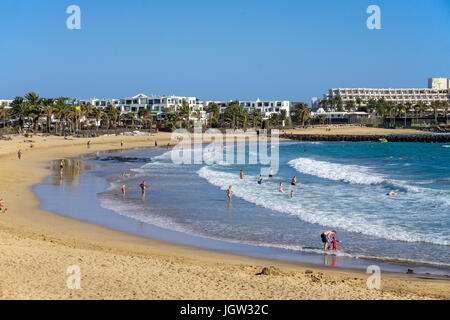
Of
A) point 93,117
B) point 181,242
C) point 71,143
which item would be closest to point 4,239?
point 181,242

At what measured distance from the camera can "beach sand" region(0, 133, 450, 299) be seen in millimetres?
9922

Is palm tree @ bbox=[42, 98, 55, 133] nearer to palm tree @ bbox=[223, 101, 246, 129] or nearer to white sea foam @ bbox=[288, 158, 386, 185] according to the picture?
white sea foam @ bbox=[288, 158, 386, 185]

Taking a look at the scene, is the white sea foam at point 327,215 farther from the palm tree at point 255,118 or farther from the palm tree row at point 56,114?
the palm tree at point 255,118

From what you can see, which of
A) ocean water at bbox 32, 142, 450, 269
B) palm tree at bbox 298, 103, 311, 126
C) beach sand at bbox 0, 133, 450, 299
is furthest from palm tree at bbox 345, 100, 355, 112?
beach sand at bbox 0, 133, 450, 299

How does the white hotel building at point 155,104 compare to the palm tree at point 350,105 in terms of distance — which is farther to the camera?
the palm tree at point 350,105

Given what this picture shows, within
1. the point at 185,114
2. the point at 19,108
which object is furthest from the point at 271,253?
the point at 185,114

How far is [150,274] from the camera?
449 inches

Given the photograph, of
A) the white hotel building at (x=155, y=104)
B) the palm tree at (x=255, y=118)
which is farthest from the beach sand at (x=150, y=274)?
the palm tree at (x=255, y=118)

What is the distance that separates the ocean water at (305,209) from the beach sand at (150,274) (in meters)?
2.42

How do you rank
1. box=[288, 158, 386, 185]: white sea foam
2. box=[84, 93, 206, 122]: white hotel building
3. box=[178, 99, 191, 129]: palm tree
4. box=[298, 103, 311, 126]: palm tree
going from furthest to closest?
box=[298, 103, 311, 126]: palm tree, box=[84, 93, 206, 122]: white hotel building, box=[178, 99, 191, 129]: palm tree, box=[288, 158, 386, 185]: white sea foam

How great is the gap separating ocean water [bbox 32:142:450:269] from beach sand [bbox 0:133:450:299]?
2.42 meters

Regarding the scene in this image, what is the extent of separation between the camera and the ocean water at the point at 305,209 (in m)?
16.8

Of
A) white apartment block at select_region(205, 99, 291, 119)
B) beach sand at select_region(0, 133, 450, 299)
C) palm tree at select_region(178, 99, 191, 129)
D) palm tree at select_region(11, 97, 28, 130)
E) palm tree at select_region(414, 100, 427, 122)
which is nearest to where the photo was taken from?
beach sand at select_region(0, 133, 450, 299)

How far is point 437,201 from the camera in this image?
24781 mm
